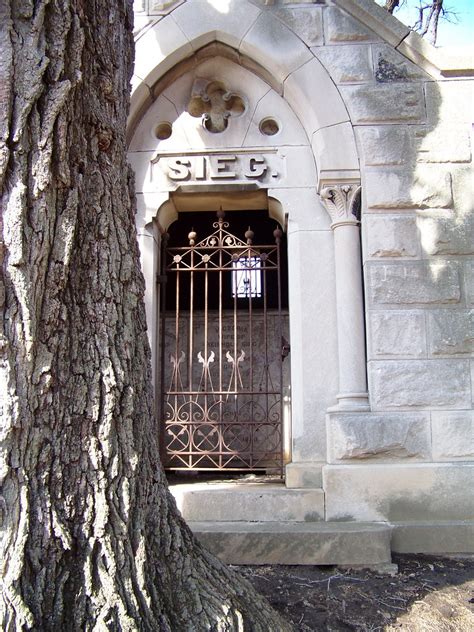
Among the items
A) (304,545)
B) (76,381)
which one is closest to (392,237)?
(304,545)

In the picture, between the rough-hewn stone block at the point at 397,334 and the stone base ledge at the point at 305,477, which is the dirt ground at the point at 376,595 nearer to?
the stone base ledge at the point at 305,477

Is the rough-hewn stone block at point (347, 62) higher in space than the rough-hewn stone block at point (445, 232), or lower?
higher

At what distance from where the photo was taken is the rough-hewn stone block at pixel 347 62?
177 inches

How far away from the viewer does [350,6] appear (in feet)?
15.0

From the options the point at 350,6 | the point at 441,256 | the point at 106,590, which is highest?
the point at 350,6

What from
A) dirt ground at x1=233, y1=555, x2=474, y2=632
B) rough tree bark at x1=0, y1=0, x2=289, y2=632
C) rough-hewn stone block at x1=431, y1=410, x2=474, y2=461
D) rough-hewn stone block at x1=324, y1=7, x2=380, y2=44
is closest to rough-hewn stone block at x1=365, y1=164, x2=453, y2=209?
rough-hewn stone block at x1=324, y1=7, x2=380, y2=44

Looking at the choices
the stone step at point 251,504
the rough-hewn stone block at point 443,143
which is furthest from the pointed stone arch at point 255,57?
the stone step at point 251,504

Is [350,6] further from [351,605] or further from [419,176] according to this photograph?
[351,605]

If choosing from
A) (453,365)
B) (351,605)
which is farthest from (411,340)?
(351,605)

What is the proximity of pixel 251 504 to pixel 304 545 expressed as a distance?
1.96 ft

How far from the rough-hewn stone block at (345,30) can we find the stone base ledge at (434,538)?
376 centimetres

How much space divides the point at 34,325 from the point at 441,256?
3364 mm

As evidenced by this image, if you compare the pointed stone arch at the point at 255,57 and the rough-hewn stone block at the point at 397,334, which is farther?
the pointed stone arch at the point at 255,57

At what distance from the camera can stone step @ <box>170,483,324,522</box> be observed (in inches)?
158
